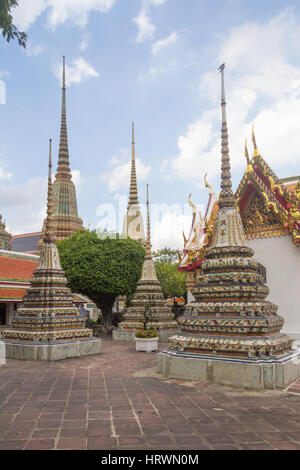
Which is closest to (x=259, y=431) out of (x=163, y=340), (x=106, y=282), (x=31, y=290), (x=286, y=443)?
(x=286, y=443)

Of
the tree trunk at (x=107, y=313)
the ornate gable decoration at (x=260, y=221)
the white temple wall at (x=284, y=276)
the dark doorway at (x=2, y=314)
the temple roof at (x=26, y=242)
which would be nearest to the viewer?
the white temple wall at (x=284, y=276)

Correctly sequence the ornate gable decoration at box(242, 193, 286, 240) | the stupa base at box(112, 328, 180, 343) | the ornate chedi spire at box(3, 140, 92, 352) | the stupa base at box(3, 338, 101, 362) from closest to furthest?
the stupa base at box(3, 338, 101, 362) → the ornate chedi spire at box(3, 140, 92, 352) → the ornate gable decoration at box(242, 193, 286, 240) → the stupa base at box(112, 328, 180, 343)

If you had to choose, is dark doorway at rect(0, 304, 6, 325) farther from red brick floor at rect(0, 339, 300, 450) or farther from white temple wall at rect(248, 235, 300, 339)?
white temple wall at rect(248, 235, 300, 339)

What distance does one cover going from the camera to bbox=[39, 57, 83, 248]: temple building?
35.1 m

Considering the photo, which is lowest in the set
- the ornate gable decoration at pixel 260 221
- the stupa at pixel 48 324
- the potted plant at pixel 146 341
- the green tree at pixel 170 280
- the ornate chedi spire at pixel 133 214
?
the potted plant at pixel 146 341

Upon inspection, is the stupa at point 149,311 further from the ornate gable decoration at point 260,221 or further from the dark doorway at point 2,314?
the dark doorway at point 2,314

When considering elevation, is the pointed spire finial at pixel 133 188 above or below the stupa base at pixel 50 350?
above

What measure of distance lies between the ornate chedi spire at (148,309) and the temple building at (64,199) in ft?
59.9

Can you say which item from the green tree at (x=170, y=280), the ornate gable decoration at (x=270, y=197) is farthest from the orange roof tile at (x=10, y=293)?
the ornate gable decoration at (x=270, y=197)

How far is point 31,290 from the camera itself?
1228cm

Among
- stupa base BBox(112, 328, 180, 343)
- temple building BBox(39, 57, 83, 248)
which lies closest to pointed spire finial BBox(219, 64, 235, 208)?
stupa base BBox(112, 328, 180, 343)

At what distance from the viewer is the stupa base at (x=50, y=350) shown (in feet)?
34.6
